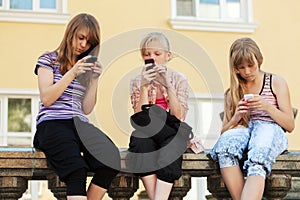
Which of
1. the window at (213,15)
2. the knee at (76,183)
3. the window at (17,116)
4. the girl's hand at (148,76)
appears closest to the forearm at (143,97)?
the girl's hand at (148,76)

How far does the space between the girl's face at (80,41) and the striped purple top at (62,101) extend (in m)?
0.15

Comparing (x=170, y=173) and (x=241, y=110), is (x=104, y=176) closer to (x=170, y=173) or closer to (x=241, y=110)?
(x=170, y=173)

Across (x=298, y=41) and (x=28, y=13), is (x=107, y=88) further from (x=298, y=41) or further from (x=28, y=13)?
(x=298, y=41)

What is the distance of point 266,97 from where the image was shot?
14.9 feet

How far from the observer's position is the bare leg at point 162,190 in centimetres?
399

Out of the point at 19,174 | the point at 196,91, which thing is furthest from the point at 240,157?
the point at 196,91

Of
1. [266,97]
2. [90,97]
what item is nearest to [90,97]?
[90,97]

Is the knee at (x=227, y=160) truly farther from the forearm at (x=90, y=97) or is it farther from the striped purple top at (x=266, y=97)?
the forearm at (x=90, y=97)

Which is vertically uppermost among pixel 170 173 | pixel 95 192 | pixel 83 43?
pixel 83 43

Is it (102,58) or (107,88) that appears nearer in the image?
(102,58)

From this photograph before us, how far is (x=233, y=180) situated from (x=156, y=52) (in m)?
1.04

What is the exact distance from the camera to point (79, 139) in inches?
162

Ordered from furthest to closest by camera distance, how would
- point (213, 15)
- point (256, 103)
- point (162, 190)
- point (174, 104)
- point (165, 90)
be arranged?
point (213, 15) < point (165, 90) < point (174, 104) < point (256, 103) < point (162, 190)

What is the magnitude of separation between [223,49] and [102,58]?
7.14 metres
